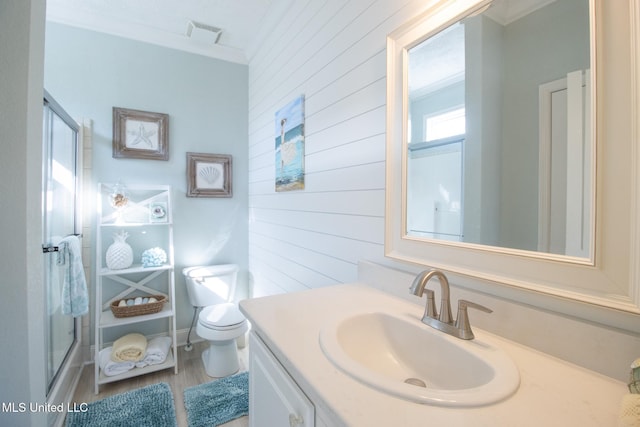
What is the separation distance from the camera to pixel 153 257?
2186 millimetres

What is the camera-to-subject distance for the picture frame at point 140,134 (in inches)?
88.1

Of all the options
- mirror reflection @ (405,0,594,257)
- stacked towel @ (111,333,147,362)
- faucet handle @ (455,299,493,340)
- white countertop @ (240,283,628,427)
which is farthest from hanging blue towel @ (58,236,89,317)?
faucet handle @ (455,299,493,340)

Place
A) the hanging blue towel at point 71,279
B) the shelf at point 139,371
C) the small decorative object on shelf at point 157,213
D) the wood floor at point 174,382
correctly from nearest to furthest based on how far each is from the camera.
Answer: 1. the hanging blue towel at point 71,279
2. the wood floor at point 174,382
3. the shelf at point 139,371
4. the small decorative object on shelf at point 157,213

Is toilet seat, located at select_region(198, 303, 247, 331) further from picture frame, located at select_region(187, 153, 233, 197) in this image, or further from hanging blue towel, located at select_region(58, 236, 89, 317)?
picture frame, located at select_region(187, 153, 233, 197)

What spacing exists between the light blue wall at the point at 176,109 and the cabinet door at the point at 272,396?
178 cm

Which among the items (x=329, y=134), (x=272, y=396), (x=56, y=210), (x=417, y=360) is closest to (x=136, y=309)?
(x=56, y=210)

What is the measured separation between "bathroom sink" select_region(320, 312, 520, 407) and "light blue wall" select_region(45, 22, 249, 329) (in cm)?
204

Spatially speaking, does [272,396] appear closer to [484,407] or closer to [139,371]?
[484,407]

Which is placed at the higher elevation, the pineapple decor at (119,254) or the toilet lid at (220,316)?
the pineapple decor at (119,254)

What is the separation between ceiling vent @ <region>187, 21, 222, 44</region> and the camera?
220 centimetres

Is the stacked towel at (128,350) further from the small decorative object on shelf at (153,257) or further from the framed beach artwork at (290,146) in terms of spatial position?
the framed beach artwork at (290,146)

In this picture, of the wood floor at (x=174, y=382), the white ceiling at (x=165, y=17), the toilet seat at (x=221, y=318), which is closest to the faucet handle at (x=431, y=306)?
the wood floor at (x=174, y=382)

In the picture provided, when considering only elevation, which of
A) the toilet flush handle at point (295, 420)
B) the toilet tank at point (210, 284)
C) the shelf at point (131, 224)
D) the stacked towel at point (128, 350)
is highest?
the shelf at point (131, 224)

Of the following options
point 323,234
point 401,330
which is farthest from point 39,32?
point 401,330
